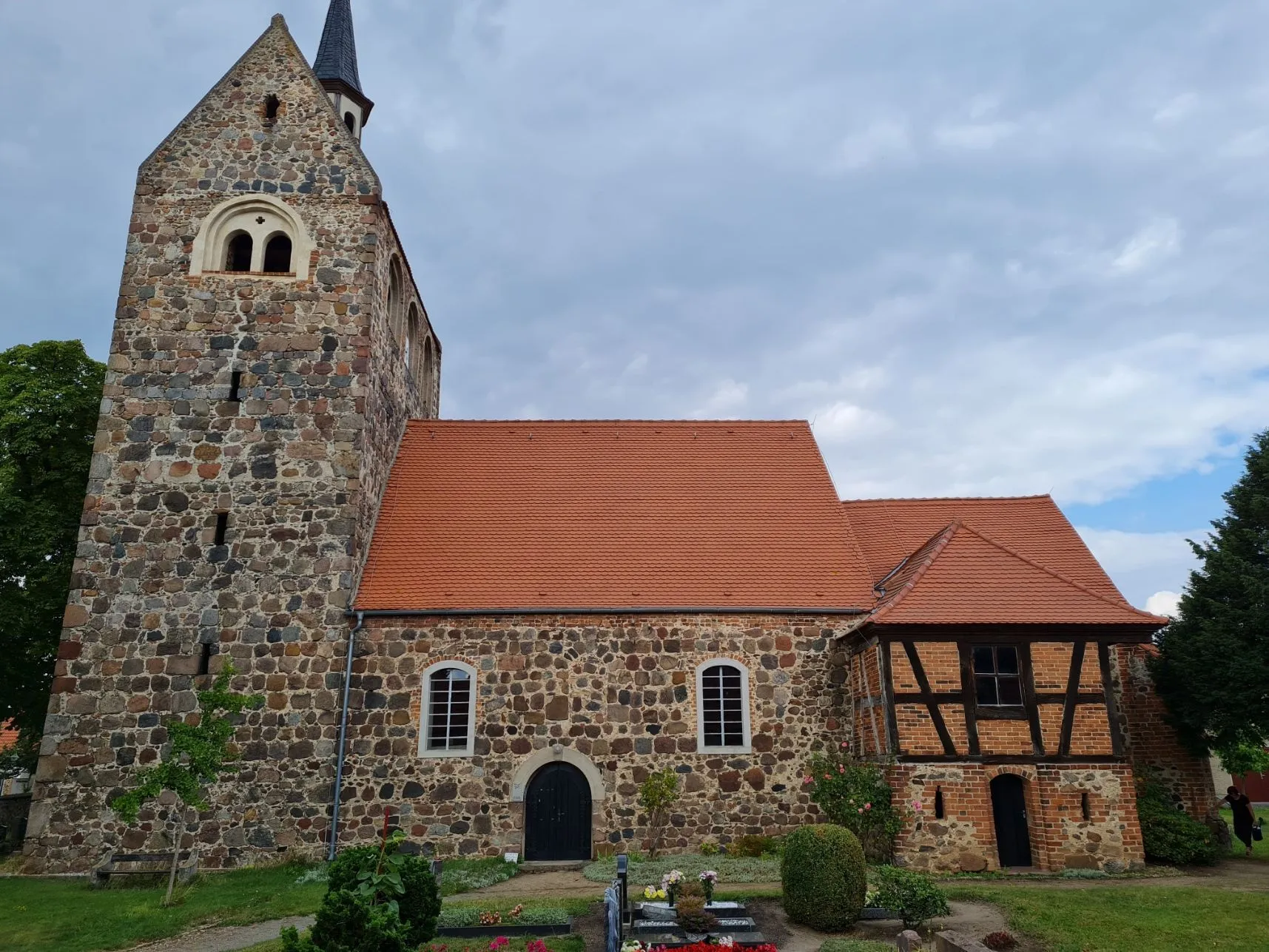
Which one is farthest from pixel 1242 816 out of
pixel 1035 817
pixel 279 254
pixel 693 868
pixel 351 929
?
pixel 279 254

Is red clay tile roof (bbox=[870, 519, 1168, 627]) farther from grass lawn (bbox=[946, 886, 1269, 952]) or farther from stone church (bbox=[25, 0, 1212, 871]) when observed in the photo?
grass lawn (bbox=[946, 886, 1269, 952])

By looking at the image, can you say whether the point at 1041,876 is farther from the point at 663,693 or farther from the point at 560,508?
the point at 560,508

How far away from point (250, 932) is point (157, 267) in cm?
1222

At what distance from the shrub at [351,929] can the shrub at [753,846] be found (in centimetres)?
778

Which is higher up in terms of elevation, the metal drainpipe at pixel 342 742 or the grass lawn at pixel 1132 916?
the metal drainpipe at pixel 342 742

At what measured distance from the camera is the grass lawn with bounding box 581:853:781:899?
1185cm

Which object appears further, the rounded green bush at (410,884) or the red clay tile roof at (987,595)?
the red clay tile roof at (987,595)

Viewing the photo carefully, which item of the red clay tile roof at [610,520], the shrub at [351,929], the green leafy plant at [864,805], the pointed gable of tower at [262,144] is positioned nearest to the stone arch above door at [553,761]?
the red clay tile roof at [610,520]

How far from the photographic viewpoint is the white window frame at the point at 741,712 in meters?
14.5

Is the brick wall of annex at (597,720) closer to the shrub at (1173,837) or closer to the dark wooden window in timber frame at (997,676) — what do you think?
the dark wooden window in timber frame at (997,676)

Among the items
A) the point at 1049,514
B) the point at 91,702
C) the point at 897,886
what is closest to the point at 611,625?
the point at 897,886

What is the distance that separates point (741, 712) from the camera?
14828 millimetres

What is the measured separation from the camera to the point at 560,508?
17.5 m

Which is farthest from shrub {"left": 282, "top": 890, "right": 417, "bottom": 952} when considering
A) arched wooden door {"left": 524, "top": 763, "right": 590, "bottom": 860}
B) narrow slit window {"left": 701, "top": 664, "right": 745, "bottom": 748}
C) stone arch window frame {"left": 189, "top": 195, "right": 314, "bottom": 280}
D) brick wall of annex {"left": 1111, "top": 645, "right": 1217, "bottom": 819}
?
brick wall of annex {"left": 1111, "top": 645, "right": 1217, "bottom": 819}
